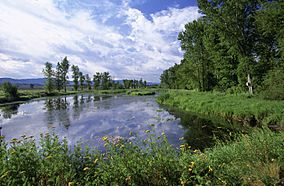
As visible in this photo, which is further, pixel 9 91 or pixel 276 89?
pixel 9 91

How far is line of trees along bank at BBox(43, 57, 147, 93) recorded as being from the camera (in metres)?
72.1

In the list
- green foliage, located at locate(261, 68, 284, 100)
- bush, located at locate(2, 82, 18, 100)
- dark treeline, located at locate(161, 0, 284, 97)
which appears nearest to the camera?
green foliage, located at locate(261, 68, 284, 100)

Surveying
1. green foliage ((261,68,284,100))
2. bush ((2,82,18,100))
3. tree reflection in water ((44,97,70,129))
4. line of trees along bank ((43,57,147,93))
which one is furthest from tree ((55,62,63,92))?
green foliage ((261,68,284,100))

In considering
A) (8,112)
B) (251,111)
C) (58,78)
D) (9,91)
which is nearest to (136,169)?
(251,111)

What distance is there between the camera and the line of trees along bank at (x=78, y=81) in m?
72.1

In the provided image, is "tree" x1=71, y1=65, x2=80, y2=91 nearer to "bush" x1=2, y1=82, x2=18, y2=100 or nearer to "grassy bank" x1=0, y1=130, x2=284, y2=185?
"bush" x1=2, y1=82, x2=18, y2=100

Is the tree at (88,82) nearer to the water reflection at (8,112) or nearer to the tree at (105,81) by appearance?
the tree at (105,81)

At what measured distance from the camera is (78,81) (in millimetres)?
88562

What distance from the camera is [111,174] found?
3.48 meters

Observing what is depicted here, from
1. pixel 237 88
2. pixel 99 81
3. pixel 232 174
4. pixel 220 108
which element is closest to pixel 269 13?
pixel 220 108

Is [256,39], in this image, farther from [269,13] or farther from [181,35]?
[181,35]

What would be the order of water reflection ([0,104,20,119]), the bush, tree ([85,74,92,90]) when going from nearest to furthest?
water reflection ([0,104,20,119]), the bush, tree ([85,74,92,90])

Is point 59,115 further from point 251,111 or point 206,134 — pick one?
point 251,111

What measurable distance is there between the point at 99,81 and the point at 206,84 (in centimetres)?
6593
